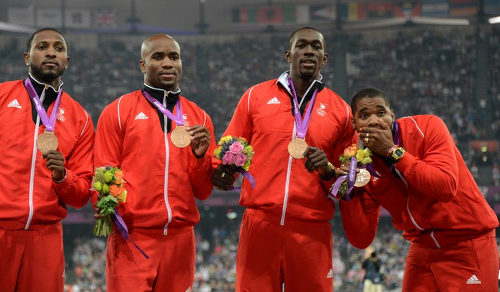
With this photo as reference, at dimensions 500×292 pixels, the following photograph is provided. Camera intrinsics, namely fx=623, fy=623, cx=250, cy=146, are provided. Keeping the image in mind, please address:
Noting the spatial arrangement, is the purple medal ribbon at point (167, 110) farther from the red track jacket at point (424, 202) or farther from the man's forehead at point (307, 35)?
the red track jacket at point (424, 202)

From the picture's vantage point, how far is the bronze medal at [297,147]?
4449 millimetres

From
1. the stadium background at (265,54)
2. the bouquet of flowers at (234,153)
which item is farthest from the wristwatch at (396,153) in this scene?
the stadium background at (265,54)

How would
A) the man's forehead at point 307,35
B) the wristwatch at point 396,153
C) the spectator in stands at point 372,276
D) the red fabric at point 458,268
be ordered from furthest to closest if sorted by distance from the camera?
the spectator in stands at point 372,276
the man's forehead at point 307,35
the red fabric at point 458,268
the wristwatch at point 396,153

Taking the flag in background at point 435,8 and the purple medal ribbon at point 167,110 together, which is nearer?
the purple medal ribbon at point 167,110

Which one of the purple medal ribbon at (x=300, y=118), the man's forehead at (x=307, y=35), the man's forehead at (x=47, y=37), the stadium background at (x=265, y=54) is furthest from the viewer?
the stadium background at (x=265, y=54)

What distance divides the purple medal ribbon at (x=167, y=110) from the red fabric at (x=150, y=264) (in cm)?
79

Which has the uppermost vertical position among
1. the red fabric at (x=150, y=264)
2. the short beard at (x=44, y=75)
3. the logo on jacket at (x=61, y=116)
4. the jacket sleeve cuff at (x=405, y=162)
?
the short beard at (x=44, y=75)

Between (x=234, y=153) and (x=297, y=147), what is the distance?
49 centimetres

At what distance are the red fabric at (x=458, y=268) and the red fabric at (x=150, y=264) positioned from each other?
171 cm

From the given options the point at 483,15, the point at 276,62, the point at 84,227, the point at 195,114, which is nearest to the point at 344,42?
the point at 276,62

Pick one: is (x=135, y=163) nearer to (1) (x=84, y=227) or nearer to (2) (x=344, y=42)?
(1) (x=84, y=227)

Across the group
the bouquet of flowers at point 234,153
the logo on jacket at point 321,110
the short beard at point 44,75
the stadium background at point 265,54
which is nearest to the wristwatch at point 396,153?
the logo on jacket at point 321,110

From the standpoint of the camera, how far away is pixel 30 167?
445cm

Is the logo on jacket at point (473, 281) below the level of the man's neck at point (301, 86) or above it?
below
